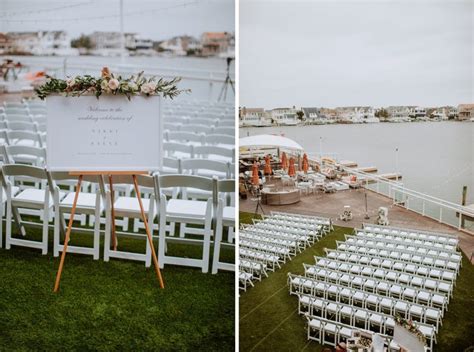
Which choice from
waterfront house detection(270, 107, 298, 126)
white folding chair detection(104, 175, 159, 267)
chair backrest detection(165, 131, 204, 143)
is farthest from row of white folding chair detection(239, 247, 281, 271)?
chair backrest detection(165, 131, 204, 143)

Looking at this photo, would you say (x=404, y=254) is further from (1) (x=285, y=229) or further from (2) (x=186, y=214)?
(2) (x=186, y=214)

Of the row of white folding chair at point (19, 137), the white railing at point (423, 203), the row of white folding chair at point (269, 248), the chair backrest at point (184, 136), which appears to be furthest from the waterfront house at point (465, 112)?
the row of white folding chair at point (19, 137)

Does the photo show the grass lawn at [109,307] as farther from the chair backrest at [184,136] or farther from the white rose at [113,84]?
the chair backrest at [184,136]

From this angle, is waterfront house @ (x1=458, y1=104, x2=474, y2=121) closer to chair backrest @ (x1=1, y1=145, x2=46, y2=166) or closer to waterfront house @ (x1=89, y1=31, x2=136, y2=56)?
chair backrest @ (x1=1, y1=145, x2=46, y2=166)

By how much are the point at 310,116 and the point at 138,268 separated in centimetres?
202

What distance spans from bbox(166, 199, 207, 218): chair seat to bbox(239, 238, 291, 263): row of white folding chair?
2.57 ft

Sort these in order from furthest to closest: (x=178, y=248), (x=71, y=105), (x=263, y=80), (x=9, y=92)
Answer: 1. (x=9, y=92)
2. (x=178, y=248)
3. (x=71, y=105)
4. (x=263, y=80)

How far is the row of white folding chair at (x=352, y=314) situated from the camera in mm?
3469

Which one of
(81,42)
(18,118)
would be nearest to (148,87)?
(18,118)

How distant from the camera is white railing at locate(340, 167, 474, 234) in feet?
12.2

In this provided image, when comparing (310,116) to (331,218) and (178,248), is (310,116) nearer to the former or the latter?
(331,218)

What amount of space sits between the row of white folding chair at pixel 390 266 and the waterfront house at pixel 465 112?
3.45ft

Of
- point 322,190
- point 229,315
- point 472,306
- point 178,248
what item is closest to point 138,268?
point 178,248

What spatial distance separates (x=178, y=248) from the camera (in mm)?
5203
